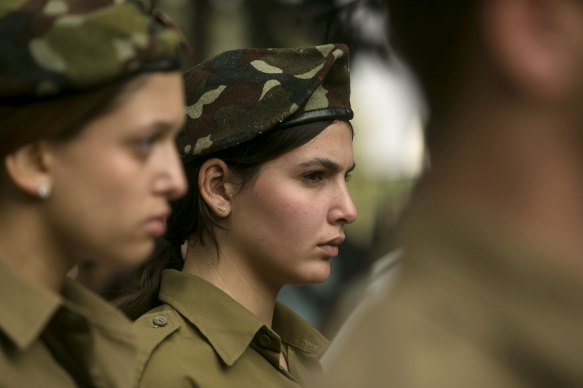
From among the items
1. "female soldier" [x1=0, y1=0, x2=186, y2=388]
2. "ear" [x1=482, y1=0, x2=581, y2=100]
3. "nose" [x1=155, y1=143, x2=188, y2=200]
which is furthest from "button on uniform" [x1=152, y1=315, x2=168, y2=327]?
"ear" [x1=482, y1=0, x2=581, y2=100]

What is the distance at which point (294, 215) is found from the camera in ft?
9.28

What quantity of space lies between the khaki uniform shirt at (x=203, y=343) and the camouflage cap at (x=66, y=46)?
1.14m

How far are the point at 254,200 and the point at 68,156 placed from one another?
122 centimetres

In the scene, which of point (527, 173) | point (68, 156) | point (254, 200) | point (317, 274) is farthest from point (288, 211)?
point (527, 173)

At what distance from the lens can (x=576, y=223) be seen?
83cm

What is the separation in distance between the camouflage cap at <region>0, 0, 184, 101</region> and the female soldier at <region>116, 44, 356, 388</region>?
42.8 inches

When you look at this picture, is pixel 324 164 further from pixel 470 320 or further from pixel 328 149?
pixel 470 320

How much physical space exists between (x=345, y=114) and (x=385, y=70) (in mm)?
1885

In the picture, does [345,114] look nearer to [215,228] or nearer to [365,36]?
[215,228]

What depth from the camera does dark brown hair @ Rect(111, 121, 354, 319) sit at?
2.90 meters

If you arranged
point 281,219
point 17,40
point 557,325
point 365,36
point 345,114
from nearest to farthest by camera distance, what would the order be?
point 557,325 < point 365,36 < point 17,40 < point 281,219 < point 345,114

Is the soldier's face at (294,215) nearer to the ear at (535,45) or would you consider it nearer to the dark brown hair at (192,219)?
the dark brown hair at (192,219)

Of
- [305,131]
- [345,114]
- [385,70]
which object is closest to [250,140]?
[305,131]

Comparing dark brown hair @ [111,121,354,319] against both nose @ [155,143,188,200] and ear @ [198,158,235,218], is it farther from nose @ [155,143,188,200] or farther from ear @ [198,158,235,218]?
nose @ [155,143,188,200]
